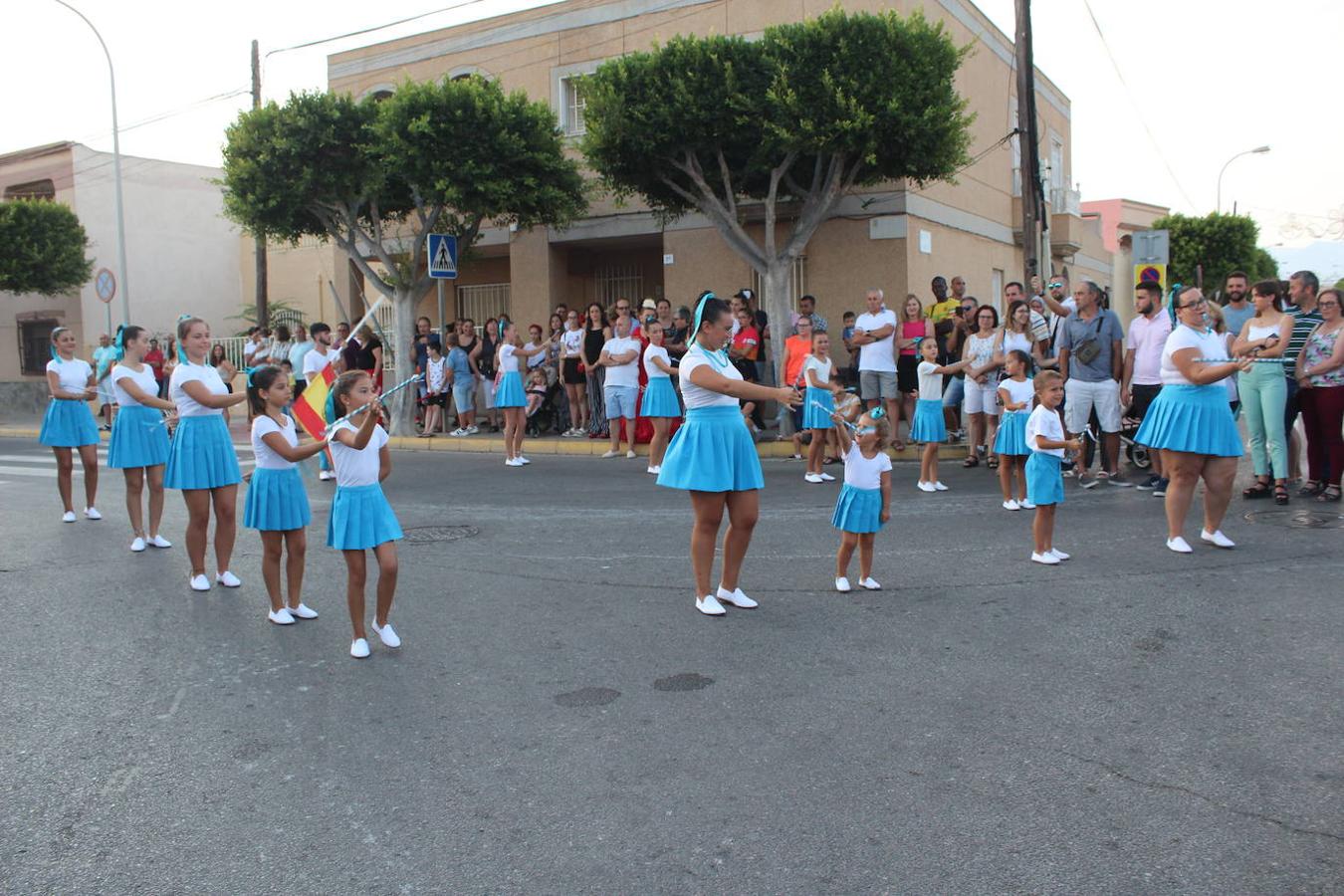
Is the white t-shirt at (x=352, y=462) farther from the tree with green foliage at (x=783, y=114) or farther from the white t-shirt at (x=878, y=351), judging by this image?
the tree with green foliage at (x=783, y=114)

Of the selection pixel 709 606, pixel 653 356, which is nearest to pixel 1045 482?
pixel 709 606

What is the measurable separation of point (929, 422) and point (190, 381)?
22.4ft

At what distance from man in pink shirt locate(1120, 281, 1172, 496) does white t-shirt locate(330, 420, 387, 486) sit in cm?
738

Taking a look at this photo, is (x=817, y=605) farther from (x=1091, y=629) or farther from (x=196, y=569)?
(x=196, y=569)

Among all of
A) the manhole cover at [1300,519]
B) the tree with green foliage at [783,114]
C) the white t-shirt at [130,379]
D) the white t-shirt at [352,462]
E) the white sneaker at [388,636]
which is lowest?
the white sneaker at [388,636]

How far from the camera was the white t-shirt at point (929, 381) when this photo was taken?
1105 centimetres

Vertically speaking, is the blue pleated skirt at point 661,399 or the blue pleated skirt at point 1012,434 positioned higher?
the blue pleated skirt at point 661,399

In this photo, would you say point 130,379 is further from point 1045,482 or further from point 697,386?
point 1045,482

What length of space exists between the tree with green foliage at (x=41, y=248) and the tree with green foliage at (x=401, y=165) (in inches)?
542

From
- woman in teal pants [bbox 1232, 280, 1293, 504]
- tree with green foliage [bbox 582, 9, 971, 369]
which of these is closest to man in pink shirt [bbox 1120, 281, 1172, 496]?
woman in teal pants [bbox 1232, 280, 1293, 504]

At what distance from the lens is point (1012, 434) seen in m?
8.96

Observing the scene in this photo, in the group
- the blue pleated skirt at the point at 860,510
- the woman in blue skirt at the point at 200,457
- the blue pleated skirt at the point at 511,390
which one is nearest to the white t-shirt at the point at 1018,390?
the blue pleated skirt at the point at 860,510

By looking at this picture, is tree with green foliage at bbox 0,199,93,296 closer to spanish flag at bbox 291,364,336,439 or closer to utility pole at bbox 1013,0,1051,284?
utility pole at bbox 1013,0,1051,284

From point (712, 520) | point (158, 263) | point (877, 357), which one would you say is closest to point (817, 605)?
point (712, 520)
